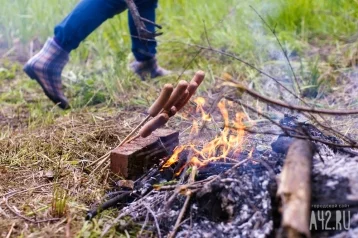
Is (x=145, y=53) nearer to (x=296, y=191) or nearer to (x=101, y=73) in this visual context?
(x=101, y=73)

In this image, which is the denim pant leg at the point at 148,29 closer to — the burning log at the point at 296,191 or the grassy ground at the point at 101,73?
Answer: the grassy ground at the point at 101,73

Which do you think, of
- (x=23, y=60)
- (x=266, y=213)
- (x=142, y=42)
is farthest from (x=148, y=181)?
(x=23, y=60)

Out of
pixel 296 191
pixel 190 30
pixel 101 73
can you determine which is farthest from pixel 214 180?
pixel 190 30

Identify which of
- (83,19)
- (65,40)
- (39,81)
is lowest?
(39,81)

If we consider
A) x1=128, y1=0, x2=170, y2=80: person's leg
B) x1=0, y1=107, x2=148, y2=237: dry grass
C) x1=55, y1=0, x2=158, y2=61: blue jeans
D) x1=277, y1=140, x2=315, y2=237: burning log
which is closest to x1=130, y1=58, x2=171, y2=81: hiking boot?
x1=128, y1=0, x2=170, y2=80: person's leg

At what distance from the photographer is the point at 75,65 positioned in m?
4.17

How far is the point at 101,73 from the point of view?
396cm

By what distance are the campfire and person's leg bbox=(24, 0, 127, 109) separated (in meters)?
1.10

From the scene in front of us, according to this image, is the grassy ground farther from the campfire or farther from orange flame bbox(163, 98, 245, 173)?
orange flame bbox(163, 98, 245, 173)

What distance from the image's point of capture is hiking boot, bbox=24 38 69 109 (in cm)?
318

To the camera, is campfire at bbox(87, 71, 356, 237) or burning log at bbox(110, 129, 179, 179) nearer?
campfire at bbox(87, 71, 356, 237)

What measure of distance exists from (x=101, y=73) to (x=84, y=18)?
910 mm

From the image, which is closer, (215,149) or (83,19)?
(215,149)

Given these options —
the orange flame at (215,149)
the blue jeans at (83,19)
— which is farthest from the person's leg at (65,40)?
the orange flame at (215,149)
